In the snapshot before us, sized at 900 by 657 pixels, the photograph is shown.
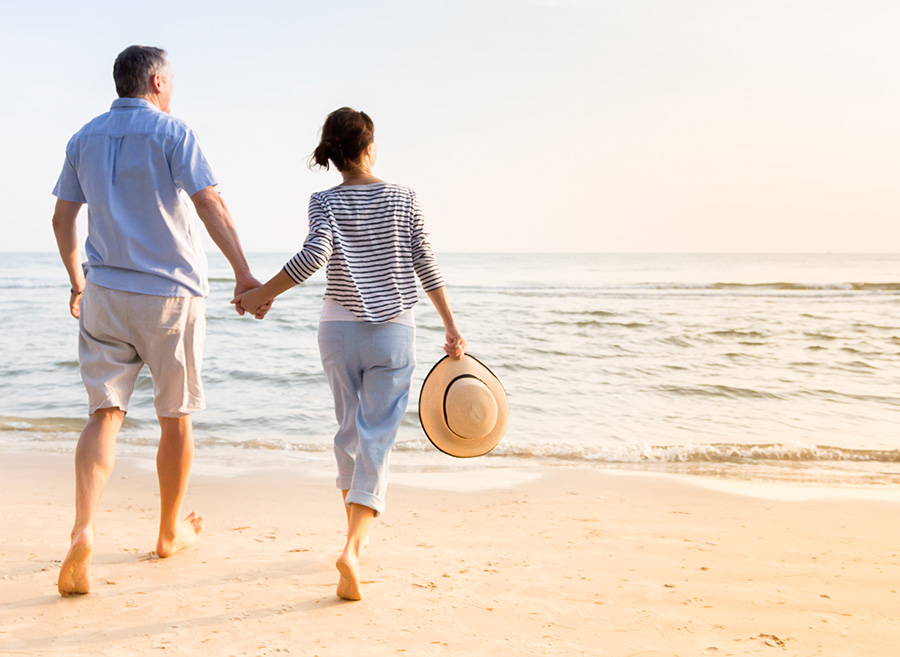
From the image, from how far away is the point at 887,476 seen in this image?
15.9 feet

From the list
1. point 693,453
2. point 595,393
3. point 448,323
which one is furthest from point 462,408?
point 595,393

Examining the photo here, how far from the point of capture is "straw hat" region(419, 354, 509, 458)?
2898 mm

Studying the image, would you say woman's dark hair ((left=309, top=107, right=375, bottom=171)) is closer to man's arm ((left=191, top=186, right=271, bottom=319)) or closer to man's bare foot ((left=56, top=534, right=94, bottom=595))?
man's arm ((left=191, top=186, right=271, bottom=319))

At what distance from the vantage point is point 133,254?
245cm

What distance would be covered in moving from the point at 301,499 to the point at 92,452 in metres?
1.62

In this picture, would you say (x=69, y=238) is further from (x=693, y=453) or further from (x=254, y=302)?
(x=693, y=453)

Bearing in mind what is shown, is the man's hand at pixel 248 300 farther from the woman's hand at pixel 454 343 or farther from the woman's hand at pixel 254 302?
the woman's hand at pixel 454 343

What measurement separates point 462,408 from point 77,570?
151cm

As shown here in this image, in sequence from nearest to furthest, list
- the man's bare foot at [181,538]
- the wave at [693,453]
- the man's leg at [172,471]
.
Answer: the man's leg at [172,471]
the man's bare foot at [181,538]
the wave at [693,453]

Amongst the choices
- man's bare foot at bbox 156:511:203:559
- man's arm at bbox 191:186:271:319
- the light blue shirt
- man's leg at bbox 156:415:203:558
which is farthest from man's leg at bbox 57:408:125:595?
man's arm at bbox 191:186:271:319

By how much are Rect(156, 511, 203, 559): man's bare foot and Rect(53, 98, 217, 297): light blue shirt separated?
1.03 metres

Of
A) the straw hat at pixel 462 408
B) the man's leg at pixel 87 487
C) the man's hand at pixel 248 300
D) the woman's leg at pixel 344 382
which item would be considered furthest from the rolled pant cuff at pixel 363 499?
the man's leg at pixel 87 487

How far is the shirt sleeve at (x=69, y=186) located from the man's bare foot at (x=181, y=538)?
4.45ft

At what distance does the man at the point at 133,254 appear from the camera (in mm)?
2455
